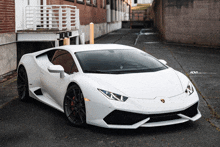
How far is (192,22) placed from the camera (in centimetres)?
1923

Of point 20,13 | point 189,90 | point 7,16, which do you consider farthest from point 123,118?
point 20,13

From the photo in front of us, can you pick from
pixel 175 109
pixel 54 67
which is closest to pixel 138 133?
pixel 175 109

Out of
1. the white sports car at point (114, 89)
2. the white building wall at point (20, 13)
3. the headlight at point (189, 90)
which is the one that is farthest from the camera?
the white building wall at point (20, 13)

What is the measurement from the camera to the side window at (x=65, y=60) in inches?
211

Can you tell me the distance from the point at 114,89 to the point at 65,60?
158 cm

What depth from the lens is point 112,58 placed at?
5.45m

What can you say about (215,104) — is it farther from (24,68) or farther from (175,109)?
(24,68)

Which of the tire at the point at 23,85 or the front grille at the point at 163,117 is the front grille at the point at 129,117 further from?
the tire at the point at 23,85

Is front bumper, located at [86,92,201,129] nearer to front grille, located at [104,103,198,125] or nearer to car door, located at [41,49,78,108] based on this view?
front grille, located at [104,103,198,125]

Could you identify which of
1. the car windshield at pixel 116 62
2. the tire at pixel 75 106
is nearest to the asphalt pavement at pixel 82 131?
the tire at pixel 75 106

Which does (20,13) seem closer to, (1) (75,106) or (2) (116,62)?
(2) (116,62)

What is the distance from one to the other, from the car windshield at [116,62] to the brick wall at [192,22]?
1309 cm

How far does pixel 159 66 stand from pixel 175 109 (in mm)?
1326

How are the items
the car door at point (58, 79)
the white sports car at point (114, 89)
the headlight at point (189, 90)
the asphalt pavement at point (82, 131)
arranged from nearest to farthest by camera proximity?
the asphalt pavement at point (82, 131), the white sports car at point (114, 89), the headlight at point (189, 90), the car door at point (58, 79)
